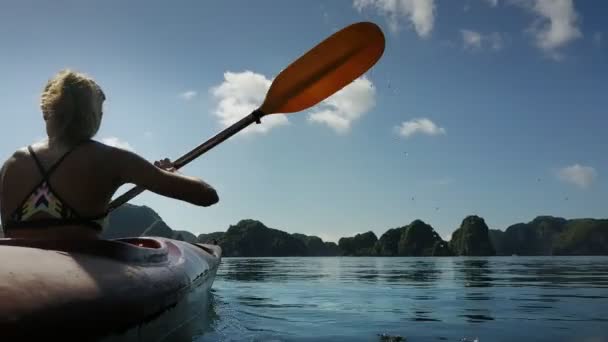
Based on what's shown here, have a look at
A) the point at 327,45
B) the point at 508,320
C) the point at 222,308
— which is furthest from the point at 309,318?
the point at 327,45

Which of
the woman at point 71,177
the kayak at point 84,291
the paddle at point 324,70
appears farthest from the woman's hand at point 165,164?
the paddle at point 324,70

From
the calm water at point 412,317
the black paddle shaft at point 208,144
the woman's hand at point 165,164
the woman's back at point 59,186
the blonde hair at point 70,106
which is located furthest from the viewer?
the calm water at point 412,317

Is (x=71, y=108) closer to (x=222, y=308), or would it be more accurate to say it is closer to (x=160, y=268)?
(x=160, y=268)

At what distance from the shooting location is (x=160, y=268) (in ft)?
12.8

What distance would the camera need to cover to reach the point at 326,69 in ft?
22.9

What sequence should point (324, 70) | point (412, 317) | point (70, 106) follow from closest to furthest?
1. point (70, 106)
2. point (324, 70)
3. point (412, 317)

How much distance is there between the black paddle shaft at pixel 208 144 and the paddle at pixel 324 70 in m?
0.02

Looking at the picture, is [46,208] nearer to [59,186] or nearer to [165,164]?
[59,186]

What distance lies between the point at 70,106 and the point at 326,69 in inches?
172

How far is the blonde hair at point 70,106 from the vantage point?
3.12 meters

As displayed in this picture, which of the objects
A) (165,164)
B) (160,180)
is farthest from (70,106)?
(165,164)

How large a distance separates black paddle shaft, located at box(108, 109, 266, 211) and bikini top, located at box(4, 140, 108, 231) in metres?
1.53

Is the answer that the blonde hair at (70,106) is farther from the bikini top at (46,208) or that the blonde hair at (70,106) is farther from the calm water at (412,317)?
the calm water at (412,317)

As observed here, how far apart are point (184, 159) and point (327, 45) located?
289 cm
